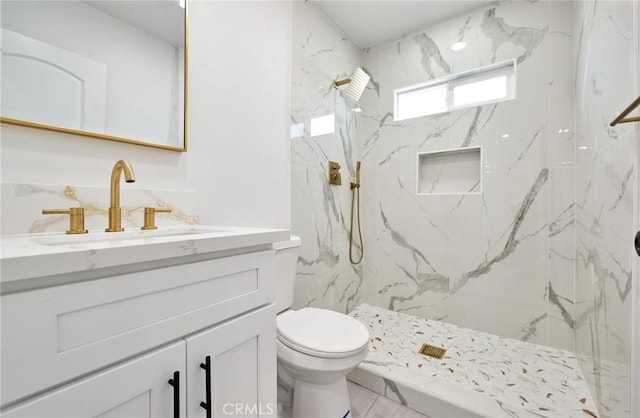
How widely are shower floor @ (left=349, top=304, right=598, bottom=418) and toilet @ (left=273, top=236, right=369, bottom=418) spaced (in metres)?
0.40

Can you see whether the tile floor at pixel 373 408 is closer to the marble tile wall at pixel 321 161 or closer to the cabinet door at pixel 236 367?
the marble tile wall at pixel 321 161

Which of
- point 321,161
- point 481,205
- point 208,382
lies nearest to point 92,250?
point 208,382

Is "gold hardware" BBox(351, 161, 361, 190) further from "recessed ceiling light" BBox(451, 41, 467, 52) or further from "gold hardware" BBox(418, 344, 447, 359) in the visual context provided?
"gold hardware" BBox(418, 344, 447, 359)

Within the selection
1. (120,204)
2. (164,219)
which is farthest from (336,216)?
(120,204)

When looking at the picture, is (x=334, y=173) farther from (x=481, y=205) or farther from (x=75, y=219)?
(x=75, y=219)

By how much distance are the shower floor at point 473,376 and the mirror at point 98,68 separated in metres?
1.63

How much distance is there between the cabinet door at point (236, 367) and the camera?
2.17 ft

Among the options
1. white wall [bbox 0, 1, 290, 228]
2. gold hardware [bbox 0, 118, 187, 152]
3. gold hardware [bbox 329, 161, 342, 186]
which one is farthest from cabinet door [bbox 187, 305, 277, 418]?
gold hardware [bbox 329, 161, 342, 186]

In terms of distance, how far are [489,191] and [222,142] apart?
184cm

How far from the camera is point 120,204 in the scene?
0.99 meters

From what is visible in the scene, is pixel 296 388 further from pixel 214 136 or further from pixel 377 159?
pixel 377 159

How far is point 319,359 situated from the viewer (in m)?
1.10

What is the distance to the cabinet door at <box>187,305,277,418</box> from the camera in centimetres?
66

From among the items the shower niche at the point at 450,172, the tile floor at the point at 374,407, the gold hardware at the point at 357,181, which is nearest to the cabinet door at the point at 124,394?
the tile floor at the point at 374,407
